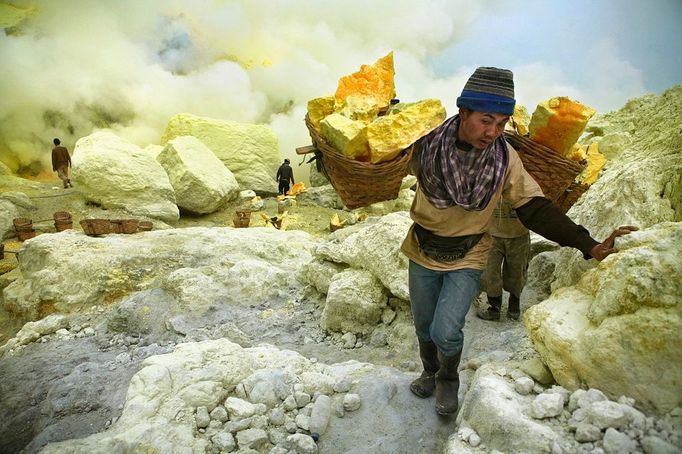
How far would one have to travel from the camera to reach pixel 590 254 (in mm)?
1666

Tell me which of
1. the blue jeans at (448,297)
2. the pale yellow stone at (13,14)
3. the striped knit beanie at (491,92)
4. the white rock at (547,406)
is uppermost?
the pale yellow stone at (13,14)

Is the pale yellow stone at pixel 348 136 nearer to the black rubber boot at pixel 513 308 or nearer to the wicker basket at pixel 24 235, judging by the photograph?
the black rubber boot at pixel 513 308

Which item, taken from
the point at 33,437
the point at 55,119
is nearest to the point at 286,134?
the point at 55,119

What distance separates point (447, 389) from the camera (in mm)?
1981

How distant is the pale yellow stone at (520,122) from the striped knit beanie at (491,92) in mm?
582

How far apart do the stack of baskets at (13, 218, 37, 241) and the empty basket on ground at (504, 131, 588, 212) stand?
8.43 meters

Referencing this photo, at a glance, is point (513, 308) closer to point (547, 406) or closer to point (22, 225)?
point (547, 406)

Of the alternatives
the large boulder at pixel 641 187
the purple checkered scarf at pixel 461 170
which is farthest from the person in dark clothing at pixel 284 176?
the purple checkered scarf at pixel 461 170

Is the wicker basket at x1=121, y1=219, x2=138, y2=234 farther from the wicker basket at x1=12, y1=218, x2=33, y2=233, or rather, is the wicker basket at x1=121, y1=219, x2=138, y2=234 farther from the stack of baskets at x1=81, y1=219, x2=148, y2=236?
the wicker basket at x1=12, y1=218, x2=33, y2=233

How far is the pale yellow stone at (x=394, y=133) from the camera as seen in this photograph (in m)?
1.92

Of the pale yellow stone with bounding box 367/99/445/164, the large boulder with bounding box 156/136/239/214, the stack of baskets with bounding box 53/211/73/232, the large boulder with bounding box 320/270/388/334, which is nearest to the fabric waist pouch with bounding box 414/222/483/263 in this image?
the pale yellow stone with bounding box 367/99/445/164

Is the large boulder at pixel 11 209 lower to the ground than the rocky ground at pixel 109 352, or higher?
higher

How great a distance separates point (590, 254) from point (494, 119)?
2.28ft

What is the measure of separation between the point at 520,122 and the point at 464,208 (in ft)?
2.95
